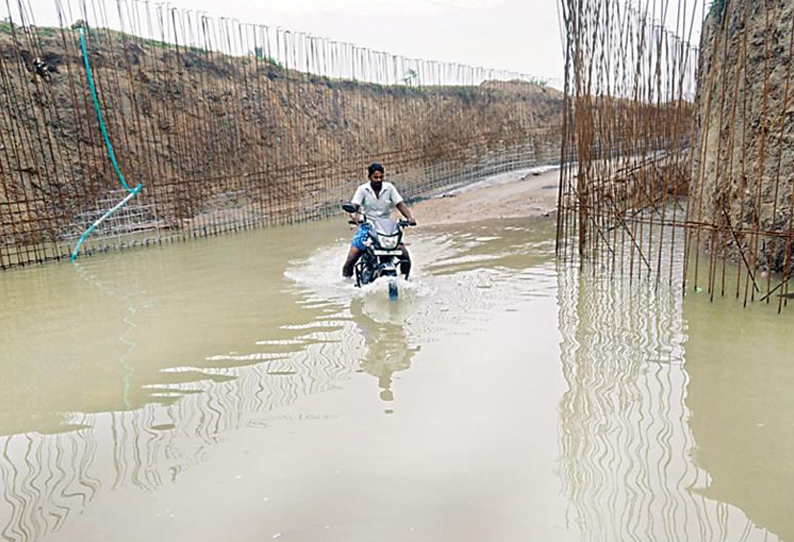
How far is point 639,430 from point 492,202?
33.2 ft

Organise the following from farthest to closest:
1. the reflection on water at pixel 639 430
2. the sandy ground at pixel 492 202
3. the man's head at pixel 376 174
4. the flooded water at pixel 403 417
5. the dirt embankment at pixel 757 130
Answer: the sandy ground at pixel 492 202 < the man's head at pixel 376 174 < the dirt embankment at pixel 757 130 < the flooded water at pixel 403 417 < the reflection on water at pixel 639 430

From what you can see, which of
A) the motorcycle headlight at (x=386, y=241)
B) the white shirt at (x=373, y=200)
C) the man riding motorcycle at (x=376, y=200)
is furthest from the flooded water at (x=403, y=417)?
the white shirt at (x=373, y=200)

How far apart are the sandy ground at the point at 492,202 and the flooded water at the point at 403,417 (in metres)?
5.74

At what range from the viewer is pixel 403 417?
3.34 m

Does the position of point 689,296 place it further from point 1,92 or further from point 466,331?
point 1,92

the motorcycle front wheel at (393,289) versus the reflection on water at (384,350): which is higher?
the motorcycle front wheel at (393,289)

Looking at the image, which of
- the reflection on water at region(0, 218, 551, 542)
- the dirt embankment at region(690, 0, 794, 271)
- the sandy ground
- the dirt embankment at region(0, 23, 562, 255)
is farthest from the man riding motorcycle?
the dirt embankment at region(0, 23, 562, 255)

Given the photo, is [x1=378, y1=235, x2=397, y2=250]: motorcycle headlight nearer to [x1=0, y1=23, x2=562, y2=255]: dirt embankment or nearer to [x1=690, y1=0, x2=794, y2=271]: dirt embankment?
[x1=690, y1=0, x2=794, y2=271]: dirt embankment

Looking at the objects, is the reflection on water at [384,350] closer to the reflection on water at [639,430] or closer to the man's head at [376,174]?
the reflection on water at [639,430]

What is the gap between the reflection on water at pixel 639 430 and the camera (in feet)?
7.74

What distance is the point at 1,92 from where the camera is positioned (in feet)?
38.9

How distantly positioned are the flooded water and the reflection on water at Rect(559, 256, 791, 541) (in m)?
0.01

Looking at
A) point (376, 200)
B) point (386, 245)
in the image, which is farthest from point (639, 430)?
point (376, 200)

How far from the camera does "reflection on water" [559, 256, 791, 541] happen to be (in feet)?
7.74
